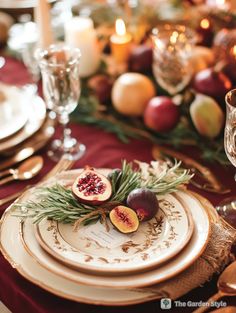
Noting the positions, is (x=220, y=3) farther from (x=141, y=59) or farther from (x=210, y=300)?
(x=210, y=300)

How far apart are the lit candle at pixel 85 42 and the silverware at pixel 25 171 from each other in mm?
430

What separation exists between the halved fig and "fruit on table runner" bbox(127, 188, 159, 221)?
10 mm

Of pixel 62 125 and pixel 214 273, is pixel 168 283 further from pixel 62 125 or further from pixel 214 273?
pixel 62 125

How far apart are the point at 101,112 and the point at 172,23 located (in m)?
0.43

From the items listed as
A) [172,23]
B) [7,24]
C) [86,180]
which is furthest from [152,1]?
[86,180]

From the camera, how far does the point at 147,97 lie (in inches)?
47.3

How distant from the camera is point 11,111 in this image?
3.89 ft

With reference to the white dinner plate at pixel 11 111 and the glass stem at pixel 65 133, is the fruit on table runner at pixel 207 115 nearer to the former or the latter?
the glass stem at pixel 65 133

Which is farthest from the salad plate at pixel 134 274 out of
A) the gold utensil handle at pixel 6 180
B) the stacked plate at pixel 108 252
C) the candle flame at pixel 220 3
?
the candle flame at pixel 220 3

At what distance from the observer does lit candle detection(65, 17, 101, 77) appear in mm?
1400

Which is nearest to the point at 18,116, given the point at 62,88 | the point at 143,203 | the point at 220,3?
the point at 62,88

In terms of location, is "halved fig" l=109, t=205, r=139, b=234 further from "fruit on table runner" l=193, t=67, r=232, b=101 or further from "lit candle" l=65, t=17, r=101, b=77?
"lit candle" l=65, t=17, r=101, b=77

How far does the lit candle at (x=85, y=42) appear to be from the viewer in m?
1.40

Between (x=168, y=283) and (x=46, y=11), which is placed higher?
(x=46, y=11)
